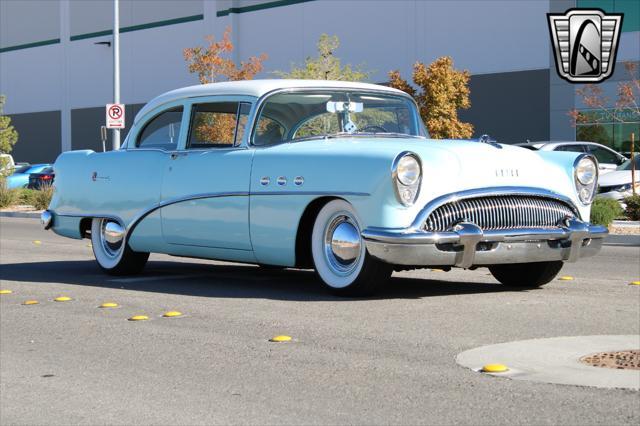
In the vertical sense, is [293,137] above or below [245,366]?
above

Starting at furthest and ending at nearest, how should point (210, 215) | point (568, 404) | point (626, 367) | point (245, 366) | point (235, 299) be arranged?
point (210, 215) → point (235, 299) → point (245, 366) → point (626, 367) → point (568, 404)

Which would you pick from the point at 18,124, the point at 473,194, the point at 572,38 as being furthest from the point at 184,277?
the point at 18,124

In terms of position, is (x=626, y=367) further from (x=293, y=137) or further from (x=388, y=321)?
(x=293, y=137)

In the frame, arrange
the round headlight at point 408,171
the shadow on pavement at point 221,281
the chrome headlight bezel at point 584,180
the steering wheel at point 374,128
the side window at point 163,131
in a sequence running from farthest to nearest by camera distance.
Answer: the side window at point 163,131
the steering wheel at point 374,128
the shadow on pavement at point 221,281
the chrome headlight bezel at point 584,180
the round headlight at point 408,171

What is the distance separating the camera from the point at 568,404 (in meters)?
5.50

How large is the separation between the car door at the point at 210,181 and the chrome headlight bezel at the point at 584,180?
2701mm

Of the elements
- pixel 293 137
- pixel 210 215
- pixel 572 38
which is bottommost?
pixel 210 215

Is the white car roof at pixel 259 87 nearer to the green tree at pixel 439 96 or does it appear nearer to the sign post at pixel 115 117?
the sign post at pixel 115 117

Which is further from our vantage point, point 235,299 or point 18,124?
point 18,124

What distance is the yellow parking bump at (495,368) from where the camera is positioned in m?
6.29

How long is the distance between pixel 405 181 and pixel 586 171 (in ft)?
6.24

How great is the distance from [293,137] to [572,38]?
26536 mm

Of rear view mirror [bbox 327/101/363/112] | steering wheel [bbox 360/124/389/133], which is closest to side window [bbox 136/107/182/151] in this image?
rear view mirror [bbox 327/101/363/112]

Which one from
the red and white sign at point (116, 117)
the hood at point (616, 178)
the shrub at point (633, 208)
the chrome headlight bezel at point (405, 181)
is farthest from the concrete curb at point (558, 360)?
the red and white sign at point (116, 117)
